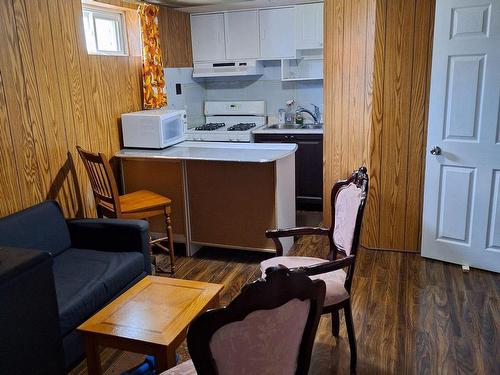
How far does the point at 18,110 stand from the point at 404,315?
2772 mm

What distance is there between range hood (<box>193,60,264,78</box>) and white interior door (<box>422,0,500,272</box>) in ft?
7.76

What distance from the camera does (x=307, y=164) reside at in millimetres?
4855

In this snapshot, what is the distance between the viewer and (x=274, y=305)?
4.00 ft

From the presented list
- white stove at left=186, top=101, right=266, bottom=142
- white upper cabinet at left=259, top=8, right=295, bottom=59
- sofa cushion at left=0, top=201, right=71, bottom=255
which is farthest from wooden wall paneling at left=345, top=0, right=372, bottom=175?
sofa cushion at left=0, top=201, right=71, bottom=255

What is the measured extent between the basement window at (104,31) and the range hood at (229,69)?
4.39ft

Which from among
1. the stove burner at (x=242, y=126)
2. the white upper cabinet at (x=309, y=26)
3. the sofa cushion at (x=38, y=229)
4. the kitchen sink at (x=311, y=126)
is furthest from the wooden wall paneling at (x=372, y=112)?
the sofa cushion at (x=38, y=229)

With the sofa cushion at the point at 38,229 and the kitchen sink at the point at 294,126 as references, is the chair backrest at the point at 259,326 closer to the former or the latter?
the sofa cushion at the point at 38,229

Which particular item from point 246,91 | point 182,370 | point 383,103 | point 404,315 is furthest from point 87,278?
point 246,91

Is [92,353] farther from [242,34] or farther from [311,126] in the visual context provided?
[242,34]

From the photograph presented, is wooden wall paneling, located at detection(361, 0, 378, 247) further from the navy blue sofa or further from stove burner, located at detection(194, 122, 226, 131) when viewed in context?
stove burner, located at detection(194, 122, 226, 131)

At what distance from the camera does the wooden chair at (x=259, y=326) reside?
117 centimetres

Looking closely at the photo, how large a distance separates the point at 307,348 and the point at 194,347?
1.42 feet

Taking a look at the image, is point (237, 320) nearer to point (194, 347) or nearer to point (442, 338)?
point (194, 347)

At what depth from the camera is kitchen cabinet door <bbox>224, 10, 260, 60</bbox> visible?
4.96 metres
